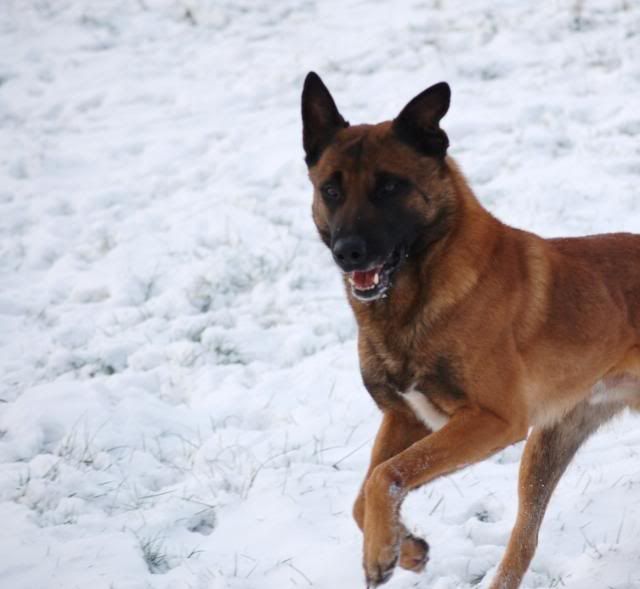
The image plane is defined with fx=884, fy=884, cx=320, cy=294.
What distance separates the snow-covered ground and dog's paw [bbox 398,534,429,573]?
27 centimetres

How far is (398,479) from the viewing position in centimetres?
335

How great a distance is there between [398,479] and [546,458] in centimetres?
125

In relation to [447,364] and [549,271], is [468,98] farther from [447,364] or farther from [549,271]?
[447,364]

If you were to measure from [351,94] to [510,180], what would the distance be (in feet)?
7.13

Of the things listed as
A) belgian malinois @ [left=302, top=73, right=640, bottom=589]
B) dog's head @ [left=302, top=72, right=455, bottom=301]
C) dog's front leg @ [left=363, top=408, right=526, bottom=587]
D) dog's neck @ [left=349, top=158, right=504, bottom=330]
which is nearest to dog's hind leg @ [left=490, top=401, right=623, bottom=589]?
belgian malinois @ [left=302, top=73, right=640, bottom=589]

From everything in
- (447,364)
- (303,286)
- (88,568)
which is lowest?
(303,286)

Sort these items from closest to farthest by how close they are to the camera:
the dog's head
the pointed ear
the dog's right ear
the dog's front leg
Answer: the dog's front leg < the dog's head < the pointed ear < the dog's right ear

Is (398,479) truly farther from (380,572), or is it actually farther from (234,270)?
(234,270)

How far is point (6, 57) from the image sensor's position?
9.83 meters

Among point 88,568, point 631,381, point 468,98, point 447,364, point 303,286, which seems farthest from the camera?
point 468,98

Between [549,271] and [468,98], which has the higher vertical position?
[549,271]

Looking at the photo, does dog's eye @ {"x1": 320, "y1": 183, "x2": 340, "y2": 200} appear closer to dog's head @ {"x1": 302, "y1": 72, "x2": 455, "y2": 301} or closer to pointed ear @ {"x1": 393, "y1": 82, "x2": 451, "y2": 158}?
dog's head @ {"x1": 302, "y1": 72, "x2": 455, "y2": 301}

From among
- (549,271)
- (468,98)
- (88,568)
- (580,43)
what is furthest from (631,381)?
(580,43)

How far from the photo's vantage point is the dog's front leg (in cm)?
335
